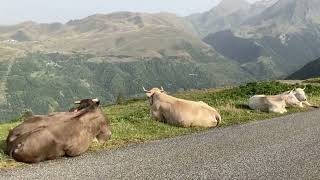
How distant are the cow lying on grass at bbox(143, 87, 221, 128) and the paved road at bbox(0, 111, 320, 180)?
2.82 meters

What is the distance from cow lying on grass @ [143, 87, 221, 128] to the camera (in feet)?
91.3

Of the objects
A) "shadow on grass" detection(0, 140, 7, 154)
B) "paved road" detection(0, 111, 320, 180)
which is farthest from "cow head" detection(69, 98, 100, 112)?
"shadow on grass" detection(0, 140, 7, 154)

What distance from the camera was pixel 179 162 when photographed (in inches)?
717

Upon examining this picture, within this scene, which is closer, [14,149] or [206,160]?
[206,160]

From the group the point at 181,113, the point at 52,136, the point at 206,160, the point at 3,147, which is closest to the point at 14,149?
the point at 52,136

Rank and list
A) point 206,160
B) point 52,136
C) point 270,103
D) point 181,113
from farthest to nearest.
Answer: point 270,103
point 181,113
point 52,136
point 206,160

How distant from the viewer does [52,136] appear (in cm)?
1941

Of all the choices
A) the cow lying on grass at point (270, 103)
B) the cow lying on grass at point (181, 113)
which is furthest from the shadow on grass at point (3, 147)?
the cow lying on grass at point (270, 103)

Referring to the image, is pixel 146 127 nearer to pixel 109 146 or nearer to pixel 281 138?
pixel 109 146

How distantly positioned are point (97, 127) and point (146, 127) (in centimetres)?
467

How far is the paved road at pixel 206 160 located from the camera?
642 inches

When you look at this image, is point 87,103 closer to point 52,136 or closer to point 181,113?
point 52,136

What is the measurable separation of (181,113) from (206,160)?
31.5ft

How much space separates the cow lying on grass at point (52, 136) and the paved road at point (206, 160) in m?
0.54
